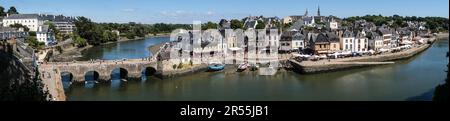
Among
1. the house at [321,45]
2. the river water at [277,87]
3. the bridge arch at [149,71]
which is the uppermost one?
the house at [321,45]

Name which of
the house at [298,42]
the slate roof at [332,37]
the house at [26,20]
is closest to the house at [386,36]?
the slate roof at [332,37]

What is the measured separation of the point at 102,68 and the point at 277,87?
16.7 ft

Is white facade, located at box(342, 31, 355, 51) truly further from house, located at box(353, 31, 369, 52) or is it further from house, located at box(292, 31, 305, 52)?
house, located at box(292, 31, 305, 52)

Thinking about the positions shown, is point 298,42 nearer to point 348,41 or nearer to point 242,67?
point 348,41

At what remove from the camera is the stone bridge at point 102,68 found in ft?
44.9

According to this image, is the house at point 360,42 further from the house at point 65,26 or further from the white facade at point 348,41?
the house at point 65,26

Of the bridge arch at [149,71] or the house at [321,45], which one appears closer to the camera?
the bridge arch at [149,71]

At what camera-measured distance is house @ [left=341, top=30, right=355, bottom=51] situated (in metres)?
19.2

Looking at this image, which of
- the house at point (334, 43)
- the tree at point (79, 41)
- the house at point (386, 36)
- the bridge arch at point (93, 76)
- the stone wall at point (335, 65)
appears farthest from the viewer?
the tree at point (79, 41)

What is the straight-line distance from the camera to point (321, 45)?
1897 centimetres

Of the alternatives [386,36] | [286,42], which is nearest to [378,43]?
[386,36]

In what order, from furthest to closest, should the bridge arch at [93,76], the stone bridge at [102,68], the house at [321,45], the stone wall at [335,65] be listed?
the house at [321,45] → the stone wall at [335,65] → the bridge arch at [93,76] → the stone bridge at [102,68]

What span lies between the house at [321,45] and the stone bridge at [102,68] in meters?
6.81
